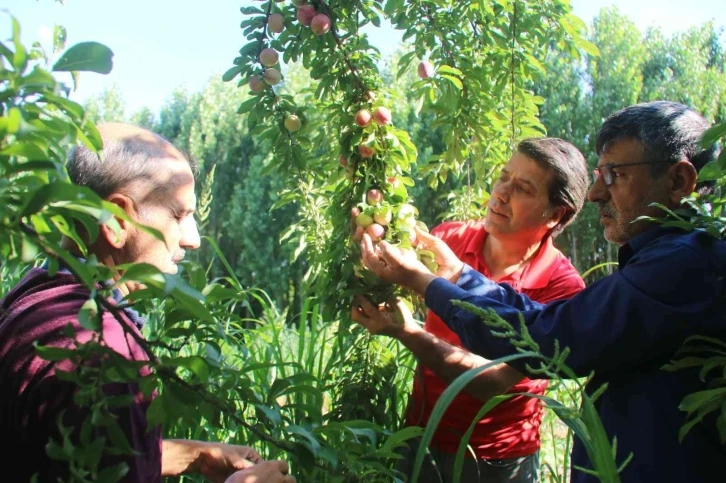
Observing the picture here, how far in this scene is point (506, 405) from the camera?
205cm

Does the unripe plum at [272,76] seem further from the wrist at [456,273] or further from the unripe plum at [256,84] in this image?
the wrist at [456,273]

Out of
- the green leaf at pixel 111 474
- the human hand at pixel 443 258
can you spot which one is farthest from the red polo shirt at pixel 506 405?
the green leaf at pixel 111 474

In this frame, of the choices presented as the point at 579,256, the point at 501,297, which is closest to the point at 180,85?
the point at 579,256

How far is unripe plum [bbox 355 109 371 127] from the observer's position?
75.9 inches

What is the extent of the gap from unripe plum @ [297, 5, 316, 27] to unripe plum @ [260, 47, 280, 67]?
0.13 meters

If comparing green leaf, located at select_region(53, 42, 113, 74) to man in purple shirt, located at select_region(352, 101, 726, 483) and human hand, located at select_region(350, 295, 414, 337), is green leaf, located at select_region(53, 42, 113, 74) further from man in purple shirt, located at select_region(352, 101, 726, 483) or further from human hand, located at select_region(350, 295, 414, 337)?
human hand, located at select_region(350, 295, 414, 337)

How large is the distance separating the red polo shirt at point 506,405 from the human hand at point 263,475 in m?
0.79

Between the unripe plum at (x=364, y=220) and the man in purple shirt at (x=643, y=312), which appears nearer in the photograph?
the man in purple shirt at (x=643, y=312)

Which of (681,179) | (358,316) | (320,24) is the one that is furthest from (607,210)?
(320,24)

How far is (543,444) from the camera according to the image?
3775mm

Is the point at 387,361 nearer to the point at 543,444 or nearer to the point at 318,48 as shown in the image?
the point at 318,48

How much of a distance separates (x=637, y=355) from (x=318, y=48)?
47.7 inches

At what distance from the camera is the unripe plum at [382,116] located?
193 cm

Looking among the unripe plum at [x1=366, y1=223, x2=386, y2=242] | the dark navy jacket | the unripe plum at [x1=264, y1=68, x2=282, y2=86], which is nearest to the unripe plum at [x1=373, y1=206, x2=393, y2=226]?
the unripe plum at [x1=366, y1=223, x2=386, y2=242]
